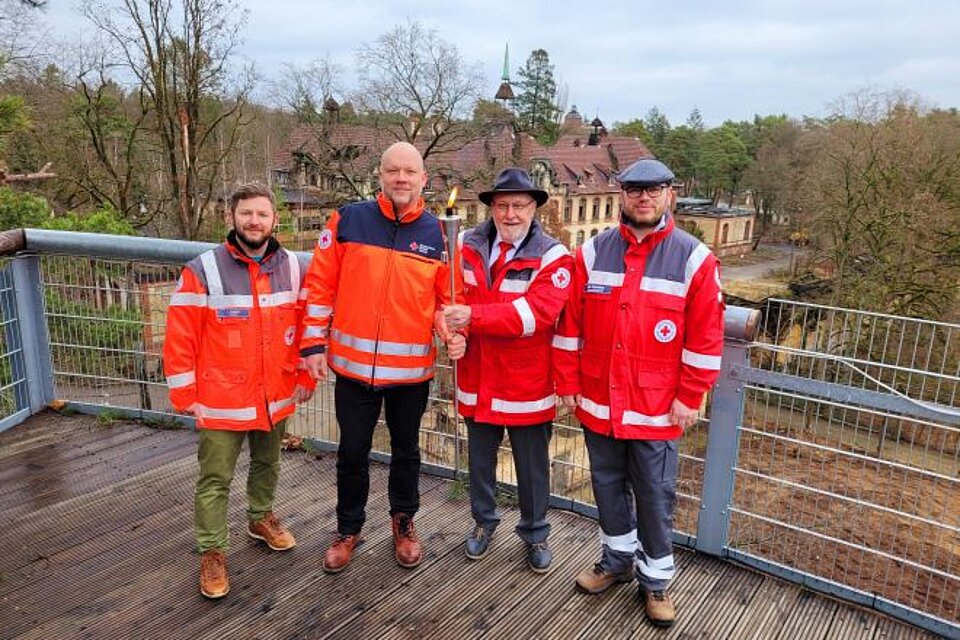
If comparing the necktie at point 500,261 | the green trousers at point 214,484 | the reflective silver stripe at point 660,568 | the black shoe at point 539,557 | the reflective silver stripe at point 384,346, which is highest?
the necktie at point 500,261

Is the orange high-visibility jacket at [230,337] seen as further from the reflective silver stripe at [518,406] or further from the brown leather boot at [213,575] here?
the reflective silver stripe at [518,406]

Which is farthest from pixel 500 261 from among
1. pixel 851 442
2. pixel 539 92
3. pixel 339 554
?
pixel 539 92

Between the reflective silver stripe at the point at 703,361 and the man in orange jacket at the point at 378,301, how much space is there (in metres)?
0.92

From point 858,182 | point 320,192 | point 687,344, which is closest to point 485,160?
point 320,192

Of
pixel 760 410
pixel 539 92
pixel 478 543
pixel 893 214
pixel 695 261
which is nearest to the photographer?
pixel 695 261

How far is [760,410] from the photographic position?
304 centimetres

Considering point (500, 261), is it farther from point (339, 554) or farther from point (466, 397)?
point (339, 554)

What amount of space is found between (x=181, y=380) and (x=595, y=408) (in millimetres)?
1697

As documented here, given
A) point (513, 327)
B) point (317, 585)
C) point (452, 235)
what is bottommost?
point (317, 585)

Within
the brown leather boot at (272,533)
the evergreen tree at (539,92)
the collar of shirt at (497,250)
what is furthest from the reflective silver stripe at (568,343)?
the evergreen tree at (539,92)

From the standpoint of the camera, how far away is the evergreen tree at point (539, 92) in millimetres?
48969

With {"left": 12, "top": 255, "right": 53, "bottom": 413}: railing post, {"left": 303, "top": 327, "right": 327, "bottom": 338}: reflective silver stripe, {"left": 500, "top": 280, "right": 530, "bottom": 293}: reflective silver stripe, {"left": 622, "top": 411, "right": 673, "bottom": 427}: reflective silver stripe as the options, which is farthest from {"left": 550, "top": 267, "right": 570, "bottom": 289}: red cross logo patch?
{"left": 12, "top": 255, "right": 53, "bottom": 413}: railing post

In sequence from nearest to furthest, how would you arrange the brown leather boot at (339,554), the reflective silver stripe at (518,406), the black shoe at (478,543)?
the reflective silver stripe at (518,406) < the brown leather boot at (339,554) < the black shoe at (478,543)

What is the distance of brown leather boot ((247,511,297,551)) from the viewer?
3.21 metres
